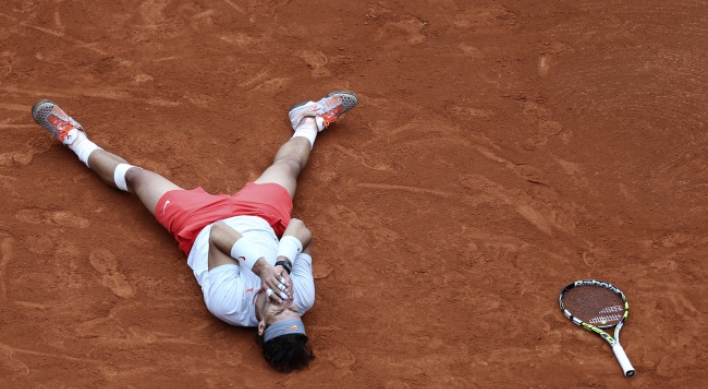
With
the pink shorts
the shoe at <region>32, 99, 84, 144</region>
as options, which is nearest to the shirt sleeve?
the pink shorts

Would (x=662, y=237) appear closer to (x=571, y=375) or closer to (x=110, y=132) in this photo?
(x=571, y=375)

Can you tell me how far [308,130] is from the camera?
361 inches

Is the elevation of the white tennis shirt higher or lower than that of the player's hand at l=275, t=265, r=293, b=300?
lower

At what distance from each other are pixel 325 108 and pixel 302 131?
0.33 metres

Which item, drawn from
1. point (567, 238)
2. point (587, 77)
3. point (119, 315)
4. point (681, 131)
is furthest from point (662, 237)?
point (119, 315)

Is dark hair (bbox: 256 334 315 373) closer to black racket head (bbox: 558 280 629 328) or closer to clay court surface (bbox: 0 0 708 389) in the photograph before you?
clay court surface (bbox: 0 0 708 389)

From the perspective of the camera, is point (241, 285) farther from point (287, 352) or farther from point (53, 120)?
point (53, 120)

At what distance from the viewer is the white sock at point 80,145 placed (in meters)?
8.77

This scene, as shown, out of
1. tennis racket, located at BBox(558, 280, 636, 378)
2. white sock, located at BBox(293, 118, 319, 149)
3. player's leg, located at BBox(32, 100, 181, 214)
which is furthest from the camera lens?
white sock, located at BBox(293, 118, 319, 149)

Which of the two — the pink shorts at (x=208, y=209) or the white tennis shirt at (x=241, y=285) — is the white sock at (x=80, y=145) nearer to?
the pink shorts at (x=208, y=209)

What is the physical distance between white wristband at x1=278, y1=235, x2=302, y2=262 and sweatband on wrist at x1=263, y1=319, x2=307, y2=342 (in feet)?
1.55

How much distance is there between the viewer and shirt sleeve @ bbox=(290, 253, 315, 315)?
7.55 meters

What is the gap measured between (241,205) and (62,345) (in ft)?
5.75

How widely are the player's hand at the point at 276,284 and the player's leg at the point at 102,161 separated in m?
1.47
